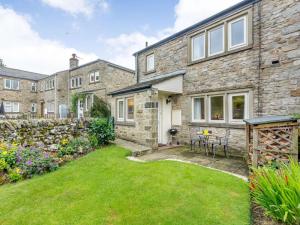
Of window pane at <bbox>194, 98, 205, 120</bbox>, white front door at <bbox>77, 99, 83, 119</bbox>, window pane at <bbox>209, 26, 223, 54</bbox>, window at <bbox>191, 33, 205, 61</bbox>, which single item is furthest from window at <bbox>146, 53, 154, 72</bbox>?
white front door at <bbox>77, 99, 83, 119</bbox>

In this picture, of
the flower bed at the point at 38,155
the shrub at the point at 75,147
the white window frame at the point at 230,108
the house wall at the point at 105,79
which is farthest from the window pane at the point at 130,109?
the house wall at the point at 105,79

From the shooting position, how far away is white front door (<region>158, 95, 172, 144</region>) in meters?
10.2

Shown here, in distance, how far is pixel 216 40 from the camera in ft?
28.3

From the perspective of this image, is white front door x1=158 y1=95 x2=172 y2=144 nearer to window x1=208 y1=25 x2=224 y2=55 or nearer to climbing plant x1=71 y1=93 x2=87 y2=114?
window x1=208 y1=25 x2=224 y2=55

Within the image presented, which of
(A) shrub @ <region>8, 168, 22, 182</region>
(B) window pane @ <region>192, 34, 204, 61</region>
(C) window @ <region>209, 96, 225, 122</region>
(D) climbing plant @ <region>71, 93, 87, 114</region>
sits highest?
(B) window pane @ <region>192, 34, 204, 61</region>

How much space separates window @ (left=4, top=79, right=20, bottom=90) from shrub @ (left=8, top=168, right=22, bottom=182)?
25.3m

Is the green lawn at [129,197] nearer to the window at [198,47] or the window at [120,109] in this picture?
the window at [120,109]

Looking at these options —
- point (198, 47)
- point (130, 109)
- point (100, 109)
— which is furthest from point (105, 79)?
point (198, 47)

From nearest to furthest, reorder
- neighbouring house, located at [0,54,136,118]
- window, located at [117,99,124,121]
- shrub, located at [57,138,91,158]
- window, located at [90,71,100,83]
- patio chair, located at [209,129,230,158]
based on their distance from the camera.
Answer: shrub, located at [57,138,91,158] < patio chair, located at [209,129,230,158] < window, located at [117,99,124,121] < neighbouring house, located at [0,54,136,118] < window, located at [90,71,100,83]

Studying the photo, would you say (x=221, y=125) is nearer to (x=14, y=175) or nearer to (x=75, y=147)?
(x=75, y=147)

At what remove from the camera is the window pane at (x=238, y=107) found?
25.0 ft

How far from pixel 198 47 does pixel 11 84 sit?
27529 mm

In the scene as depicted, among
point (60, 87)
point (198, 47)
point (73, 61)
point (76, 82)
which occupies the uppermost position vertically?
point (73, 61)

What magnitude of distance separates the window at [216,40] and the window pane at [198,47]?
46 cm
